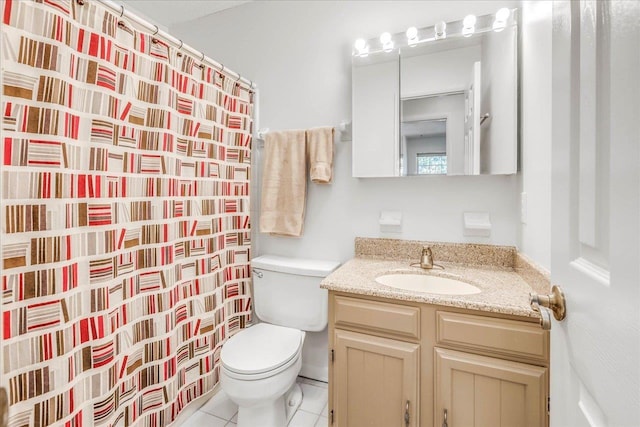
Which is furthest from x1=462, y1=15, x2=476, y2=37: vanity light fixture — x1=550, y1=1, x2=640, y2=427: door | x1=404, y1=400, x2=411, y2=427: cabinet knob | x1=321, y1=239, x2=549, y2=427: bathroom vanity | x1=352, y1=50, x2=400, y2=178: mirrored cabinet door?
x1=404, y1=400, x2=411, y2=427: cabinet knob

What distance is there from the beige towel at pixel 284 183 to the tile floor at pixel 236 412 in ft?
3.14

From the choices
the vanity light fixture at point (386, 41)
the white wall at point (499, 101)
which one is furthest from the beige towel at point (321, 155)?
the white wall at point (499, 101)

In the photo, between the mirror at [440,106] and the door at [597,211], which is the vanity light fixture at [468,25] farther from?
the door at [597,211]

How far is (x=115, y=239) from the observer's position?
1.14 meters

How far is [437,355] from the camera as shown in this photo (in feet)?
3.65

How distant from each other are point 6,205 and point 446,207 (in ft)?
5.70

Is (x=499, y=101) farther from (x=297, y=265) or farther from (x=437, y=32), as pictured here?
(x=297, y=265)

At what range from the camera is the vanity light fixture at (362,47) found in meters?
1.63

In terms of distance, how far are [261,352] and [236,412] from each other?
1.60 ft

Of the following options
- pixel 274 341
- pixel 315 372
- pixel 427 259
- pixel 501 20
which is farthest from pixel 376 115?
pixel 315 372

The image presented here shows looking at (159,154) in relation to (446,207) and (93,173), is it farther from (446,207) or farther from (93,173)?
(446,207)

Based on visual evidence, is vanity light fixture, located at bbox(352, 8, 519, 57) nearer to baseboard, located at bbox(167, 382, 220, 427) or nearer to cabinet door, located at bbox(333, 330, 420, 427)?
cabinet door, located at bbox(333, 330, 420, 427)

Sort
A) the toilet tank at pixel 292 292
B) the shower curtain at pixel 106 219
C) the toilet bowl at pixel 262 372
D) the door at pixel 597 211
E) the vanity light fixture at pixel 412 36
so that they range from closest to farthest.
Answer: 1. the door at pixel 597 211
2. the shower curtain at pixel 106 219
3. the toilet bowl at pixel 262 372
4. the vanity light fixture at pixel 412 36
5. the toilet tank at pixel 292 292

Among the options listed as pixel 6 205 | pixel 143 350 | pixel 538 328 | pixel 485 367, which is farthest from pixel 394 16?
pixel 143 350
